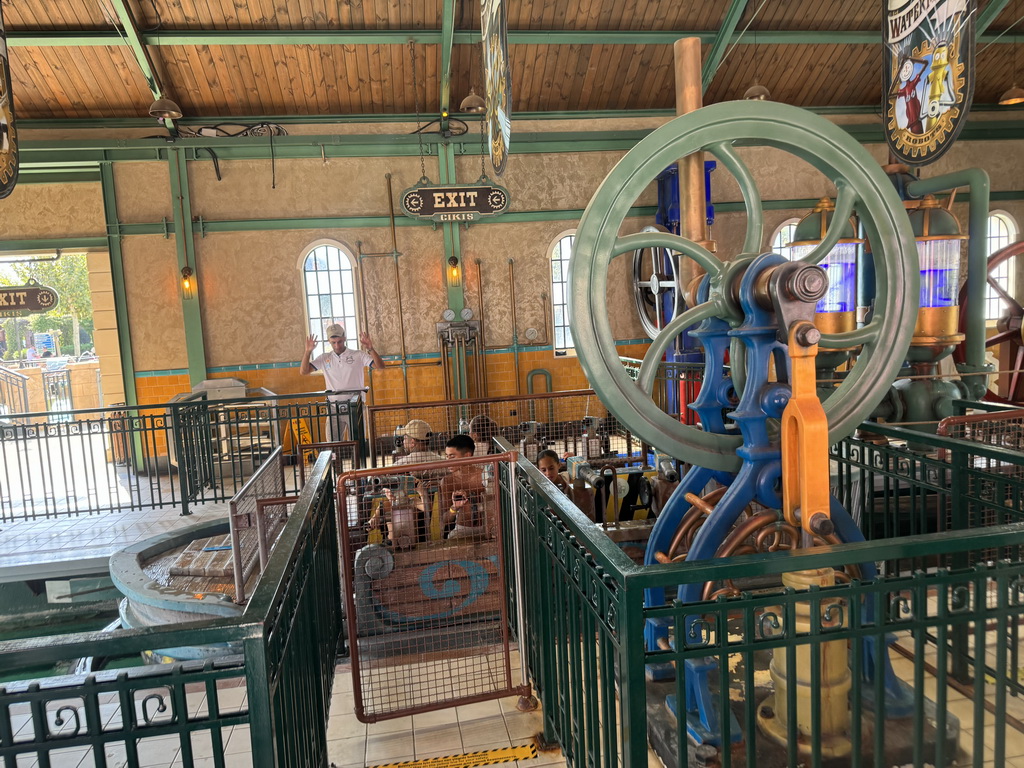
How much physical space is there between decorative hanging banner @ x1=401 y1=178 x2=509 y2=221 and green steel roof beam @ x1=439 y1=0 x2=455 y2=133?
143cm

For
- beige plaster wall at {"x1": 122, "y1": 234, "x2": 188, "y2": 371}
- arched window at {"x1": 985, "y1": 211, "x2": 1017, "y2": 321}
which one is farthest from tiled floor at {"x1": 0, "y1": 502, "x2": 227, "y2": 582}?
arched window at {"x1": 985, "y1": 211, "x2": 1017, "y2": 321}

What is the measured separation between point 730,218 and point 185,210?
890 centimetres

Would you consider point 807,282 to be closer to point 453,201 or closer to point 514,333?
point 453,201

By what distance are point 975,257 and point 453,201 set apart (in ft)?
20.3

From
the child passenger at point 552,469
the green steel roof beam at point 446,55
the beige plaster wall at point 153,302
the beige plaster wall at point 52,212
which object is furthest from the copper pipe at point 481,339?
the beige plaster wall at point 52,212

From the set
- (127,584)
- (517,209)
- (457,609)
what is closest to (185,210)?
(517,209)

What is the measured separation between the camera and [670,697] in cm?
242

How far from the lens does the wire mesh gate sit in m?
3.01

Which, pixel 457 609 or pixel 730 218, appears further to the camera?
pixel 730 218

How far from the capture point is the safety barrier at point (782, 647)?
1512 millimetres

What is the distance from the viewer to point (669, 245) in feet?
7.43

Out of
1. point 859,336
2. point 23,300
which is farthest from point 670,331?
point 23,300

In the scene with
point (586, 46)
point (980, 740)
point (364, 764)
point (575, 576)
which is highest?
point (586, 46)

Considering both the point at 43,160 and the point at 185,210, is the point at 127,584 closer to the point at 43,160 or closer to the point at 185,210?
the point at 185,210
